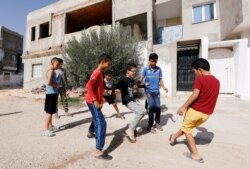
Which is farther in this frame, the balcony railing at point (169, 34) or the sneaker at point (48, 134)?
the balcony railing at point (169, 34)

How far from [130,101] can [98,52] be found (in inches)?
264

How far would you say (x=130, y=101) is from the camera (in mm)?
4176

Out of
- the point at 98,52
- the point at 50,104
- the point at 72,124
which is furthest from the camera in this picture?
the point at 98,52

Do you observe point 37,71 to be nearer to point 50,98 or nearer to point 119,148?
point 50,98

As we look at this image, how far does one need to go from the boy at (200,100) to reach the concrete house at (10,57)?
1240 inches

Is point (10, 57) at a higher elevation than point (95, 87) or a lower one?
higher

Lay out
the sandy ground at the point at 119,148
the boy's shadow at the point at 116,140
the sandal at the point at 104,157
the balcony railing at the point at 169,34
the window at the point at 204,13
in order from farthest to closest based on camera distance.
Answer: the balcony railing at the point at 169,34 → the window at the point at 204,13 → the boy's shadow at the point at 116,140 → the sandal at the point at 104,157 → the sandy ground at the point at 119,148

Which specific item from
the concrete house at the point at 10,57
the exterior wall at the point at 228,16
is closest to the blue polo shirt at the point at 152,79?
the exterior wall at the point at 228,16

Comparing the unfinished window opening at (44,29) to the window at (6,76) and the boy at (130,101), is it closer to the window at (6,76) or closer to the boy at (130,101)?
the window at (6,76)

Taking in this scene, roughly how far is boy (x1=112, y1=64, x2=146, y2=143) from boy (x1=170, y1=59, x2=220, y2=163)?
103cm

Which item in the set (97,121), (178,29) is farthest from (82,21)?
(97,121)

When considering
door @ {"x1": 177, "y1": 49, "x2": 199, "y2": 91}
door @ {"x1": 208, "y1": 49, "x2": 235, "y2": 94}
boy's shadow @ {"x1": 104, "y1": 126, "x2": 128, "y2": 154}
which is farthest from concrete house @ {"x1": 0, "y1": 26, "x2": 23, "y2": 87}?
boy's shadow @ {"x1": 104, "y1": 126, "x2": 128, "y2": 154}

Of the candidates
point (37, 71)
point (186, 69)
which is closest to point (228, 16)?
point (186, 69)

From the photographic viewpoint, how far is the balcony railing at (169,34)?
13625mm
